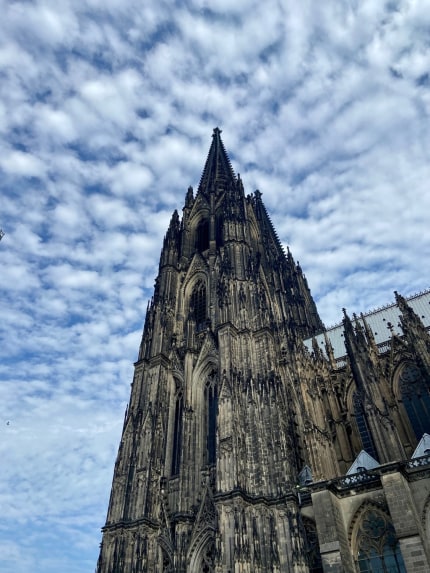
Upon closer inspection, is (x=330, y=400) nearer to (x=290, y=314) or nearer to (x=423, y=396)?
(x=423, y=396)

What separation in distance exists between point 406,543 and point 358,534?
2954mm

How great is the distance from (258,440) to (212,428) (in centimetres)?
428

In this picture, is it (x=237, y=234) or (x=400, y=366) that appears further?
(x=237, y=234)

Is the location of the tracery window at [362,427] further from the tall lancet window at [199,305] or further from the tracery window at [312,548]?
the tall lancet window at [199,305]

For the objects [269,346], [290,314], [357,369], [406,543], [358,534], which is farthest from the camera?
[290,314]

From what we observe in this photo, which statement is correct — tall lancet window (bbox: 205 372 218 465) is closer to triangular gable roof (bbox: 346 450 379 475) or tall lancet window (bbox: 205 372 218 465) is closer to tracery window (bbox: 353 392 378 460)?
triangular gable roof (bbox: 346 450 379 475)

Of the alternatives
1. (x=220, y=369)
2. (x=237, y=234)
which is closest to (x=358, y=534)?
(x=220, y=369)

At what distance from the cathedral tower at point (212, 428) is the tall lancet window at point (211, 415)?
62mm

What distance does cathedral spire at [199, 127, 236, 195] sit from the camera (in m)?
41.2

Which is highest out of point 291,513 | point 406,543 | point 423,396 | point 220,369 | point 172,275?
point 172,275

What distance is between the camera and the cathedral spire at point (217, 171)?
41222 mm

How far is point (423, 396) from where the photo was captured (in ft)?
79.0

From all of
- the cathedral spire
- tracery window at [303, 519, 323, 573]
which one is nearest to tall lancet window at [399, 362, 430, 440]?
tracery window at [303, 519, 323, 573]

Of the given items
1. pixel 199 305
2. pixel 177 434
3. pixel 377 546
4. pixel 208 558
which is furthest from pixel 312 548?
pixel 199 305
